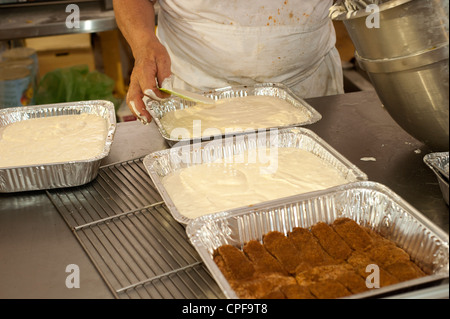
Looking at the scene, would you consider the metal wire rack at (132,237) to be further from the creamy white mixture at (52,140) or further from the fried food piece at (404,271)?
the fried food piece at (404,271)

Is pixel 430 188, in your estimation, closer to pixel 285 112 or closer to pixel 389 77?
pixel 389 77

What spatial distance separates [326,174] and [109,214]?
64cm

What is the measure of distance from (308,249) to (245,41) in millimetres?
1092

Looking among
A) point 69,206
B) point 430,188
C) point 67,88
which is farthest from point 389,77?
point 67,88

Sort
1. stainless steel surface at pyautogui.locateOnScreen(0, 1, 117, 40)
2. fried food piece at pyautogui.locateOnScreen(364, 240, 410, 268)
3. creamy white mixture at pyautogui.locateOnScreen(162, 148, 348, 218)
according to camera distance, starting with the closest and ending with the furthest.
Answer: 1. fried food piece at pyautogui.locateOnScreen(364, 240, 410, 268)
2. creamy white mixture at pyautogui.locateOnScreen(162, 148, 348, 218)
3. stainless steel surface at pyautogui.locateOnScreen(0, 1, 117, 40)

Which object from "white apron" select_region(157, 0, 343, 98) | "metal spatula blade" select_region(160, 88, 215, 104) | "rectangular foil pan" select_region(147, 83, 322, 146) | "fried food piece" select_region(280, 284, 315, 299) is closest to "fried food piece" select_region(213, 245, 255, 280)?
"fried food piece" select_region(280, 284, 315, 299)

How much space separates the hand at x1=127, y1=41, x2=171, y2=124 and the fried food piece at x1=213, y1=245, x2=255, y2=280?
0.70 meters

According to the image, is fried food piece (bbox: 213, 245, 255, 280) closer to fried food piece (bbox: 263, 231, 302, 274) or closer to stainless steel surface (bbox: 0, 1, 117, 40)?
fried food piece (bbox: 263, 231, 302, 274)

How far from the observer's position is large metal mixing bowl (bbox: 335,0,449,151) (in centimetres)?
129

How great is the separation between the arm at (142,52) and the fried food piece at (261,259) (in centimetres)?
69

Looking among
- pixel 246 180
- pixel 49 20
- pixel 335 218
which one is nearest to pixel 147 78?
pixel 246 180

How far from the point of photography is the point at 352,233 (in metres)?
1.32

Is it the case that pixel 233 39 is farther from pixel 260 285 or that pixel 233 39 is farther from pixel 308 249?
pixel 260 285

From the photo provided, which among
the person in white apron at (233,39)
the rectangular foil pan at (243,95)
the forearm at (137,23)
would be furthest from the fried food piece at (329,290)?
the forearm at (137,23)
